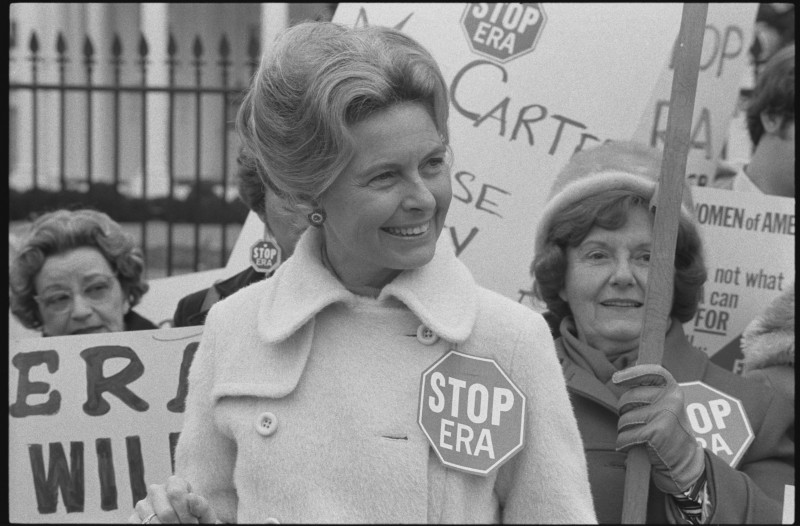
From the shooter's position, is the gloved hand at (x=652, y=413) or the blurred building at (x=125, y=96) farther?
the blurred building at (x=125, y=96)

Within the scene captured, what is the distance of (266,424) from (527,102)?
7.01ft

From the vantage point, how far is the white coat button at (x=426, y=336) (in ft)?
6.45

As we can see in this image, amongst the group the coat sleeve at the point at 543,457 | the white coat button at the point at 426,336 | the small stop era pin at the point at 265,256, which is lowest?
the coat sleeve at the point at 543,457

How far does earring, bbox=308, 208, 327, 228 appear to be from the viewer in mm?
2066

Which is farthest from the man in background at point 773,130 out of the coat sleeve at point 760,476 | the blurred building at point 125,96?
the blurred building at point 125,96

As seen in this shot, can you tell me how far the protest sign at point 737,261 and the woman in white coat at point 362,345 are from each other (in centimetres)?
170

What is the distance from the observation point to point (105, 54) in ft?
72.1

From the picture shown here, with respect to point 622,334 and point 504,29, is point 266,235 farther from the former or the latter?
point 622,334

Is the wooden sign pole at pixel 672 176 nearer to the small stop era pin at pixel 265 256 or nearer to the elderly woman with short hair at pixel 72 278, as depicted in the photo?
the small stop era pin at pixel 265 256

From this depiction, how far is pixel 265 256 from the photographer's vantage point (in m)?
3.65

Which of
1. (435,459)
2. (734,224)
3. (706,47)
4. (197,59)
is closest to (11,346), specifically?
(435,459)

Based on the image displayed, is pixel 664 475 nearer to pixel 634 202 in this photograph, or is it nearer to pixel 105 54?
pixel 634 202

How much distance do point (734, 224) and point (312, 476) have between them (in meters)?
2.07

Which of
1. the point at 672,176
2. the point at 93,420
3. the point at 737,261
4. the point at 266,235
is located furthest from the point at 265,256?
the point at 672,176
